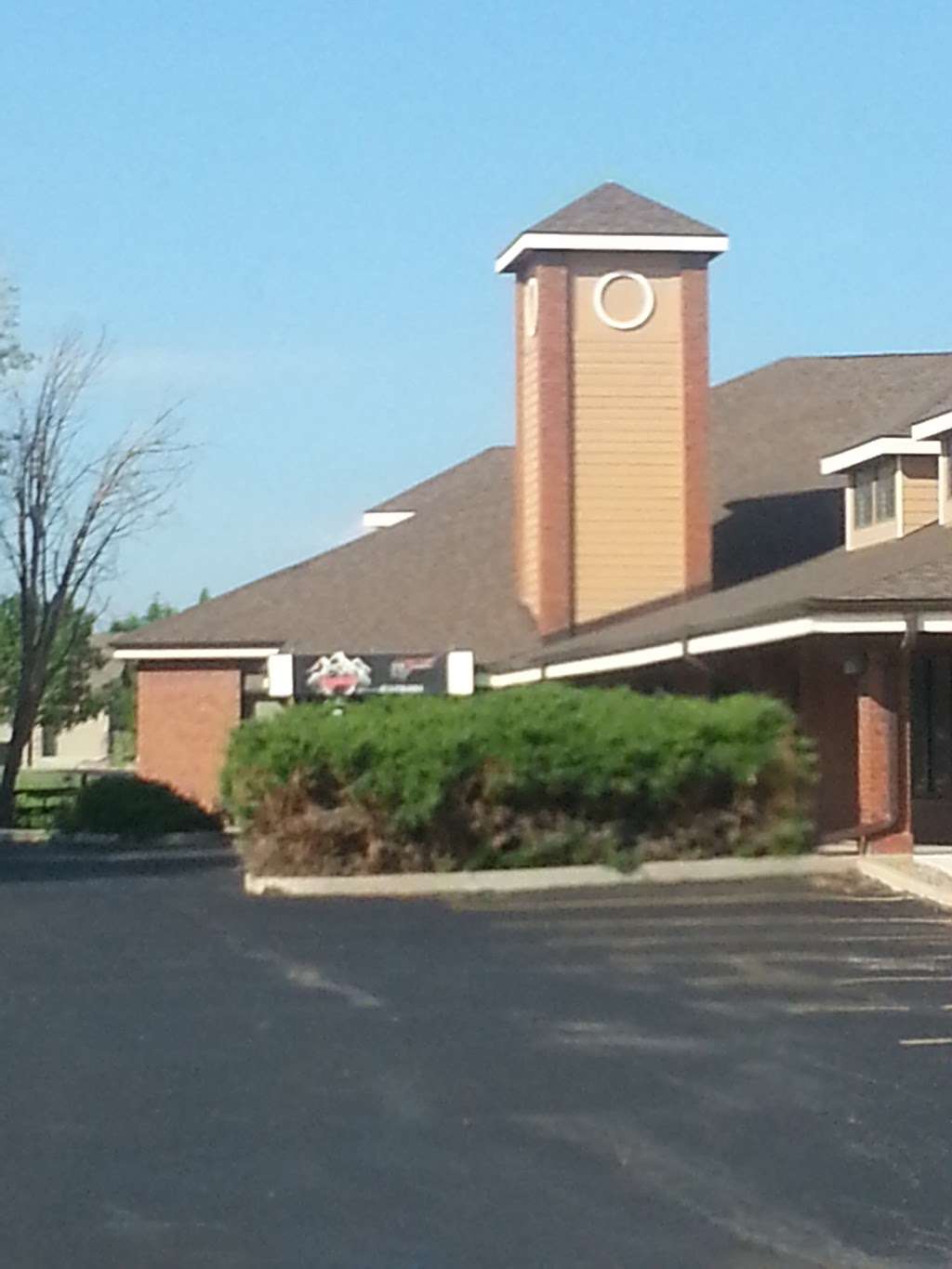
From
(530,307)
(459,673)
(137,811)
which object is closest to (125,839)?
(137,811)

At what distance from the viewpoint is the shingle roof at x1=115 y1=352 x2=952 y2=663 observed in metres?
35.3

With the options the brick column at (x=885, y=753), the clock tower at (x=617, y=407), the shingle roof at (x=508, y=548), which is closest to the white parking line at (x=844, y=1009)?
the brick column at (x=885, y=753)

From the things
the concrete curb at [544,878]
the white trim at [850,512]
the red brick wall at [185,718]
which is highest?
the white trim at [850,512]

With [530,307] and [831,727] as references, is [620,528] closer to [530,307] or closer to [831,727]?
[530,307]

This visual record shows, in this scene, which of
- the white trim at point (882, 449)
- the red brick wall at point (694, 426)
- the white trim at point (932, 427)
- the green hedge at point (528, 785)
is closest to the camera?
the green hedge at point (528, 785)

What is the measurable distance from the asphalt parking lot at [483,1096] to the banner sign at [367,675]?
15.2 m

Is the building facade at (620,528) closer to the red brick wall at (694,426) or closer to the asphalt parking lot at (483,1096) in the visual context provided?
the red brick wall at (694,426)

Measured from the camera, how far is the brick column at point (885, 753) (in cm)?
2261

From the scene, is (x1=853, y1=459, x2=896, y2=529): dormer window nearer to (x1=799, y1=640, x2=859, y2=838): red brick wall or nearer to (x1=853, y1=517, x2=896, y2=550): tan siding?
(x1=853, y1=517, x2=896, y2=550): tan siding

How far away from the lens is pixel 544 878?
22.7m

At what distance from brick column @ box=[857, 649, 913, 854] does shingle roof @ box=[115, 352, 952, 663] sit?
8.90 metres

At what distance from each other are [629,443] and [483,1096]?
2492cm

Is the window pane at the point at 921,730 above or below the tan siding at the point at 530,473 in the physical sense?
below

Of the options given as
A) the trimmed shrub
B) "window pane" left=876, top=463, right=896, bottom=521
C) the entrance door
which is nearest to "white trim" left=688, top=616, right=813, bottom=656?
the entrance door
